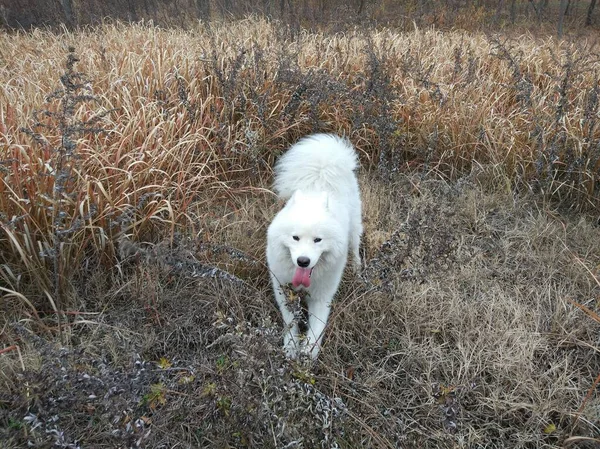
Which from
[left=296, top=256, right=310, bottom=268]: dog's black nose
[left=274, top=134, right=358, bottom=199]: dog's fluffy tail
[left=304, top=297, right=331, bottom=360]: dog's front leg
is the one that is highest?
[left=274, top=134, right=358, bottom=199]: dog's fluffy tail

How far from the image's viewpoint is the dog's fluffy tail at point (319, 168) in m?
2.25

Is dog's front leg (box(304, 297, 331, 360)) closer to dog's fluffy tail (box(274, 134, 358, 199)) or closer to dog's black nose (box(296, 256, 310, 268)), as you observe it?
dog's black nose (box(296, 256, 310, 268))

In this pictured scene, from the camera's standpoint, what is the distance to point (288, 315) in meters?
1.90

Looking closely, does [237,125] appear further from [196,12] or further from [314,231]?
[196,12]

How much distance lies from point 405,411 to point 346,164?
50.6 inches

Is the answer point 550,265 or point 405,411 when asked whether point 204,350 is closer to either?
point 405,411

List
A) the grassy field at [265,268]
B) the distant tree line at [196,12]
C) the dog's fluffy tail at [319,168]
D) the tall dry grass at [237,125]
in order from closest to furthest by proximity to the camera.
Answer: the grassy field at [265,268] → the tall dry grass at [237,125] → the dog's fluffy tail at [319,168] → the distant tree line at [196,12]

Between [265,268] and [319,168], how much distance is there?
0.61 metres

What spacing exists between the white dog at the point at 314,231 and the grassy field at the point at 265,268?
116 mm

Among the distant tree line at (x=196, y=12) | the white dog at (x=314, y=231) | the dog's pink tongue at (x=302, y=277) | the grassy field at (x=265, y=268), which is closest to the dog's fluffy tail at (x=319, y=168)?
the white dog at (x=314, y=231)

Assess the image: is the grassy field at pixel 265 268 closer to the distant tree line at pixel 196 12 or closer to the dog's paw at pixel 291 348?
the dog's paw at pixel 291 348

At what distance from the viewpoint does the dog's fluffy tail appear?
225 cm

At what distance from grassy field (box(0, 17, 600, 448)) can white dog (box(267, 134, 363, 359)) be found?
0.12m

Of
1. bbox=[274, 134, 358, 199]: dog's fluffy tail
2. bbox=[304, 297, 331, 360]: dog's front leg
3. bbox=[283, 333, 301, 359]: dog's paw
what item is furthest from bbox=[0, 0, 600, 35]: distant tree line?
bbox=[283, 333, 301, 359]: dog's paw
